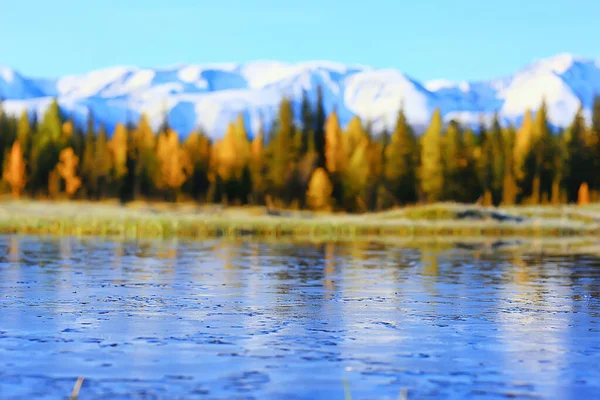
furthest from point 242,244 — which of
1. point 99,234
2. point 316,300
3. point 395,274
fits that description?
point 316,300

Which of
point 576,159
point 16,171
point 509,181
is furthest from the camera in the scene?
point 576,159

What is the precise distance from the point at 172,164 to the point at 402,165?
26.7 metres

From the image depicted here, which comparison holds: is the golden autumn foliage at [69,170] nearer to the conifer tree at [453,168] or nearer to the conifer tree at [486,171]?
the conifer tree at [453,168]

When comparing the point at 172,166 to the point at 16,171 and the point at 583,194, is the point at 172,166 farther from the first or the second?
the point at 583,194

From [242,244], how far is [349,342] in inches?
1446

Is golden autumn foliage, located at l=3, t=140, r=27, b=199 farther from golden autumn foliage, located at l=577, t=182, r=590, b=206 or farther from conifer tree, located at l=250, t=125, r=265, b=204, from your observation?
golden autumn foliage, located at l=577, t=182, r=590, b=206

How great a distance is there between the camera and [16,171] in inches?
4909

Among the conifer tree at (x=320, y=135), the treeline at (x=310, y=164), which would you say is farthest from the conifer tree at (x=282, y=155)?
the conifer tree at (x=320, y=135)

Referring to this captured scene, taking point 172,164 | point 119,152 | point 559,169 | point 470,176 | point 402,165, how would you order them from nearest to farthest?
point 402,165, point 470,176, point 172,164, point 119,152, point 559,169

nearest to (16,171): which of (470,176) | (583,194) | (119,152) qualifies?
(119,152)

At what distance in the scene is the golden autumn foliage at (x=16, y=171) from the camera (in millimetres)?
124438

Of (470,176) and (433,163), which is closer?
(433,163)

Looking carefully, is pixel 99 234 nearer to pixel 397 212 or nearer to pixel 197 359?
pixel 397 212

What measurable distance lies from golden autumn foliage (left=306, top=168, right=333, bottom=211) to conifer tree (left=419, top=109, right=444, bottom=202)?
Result: 1074 centimetres
